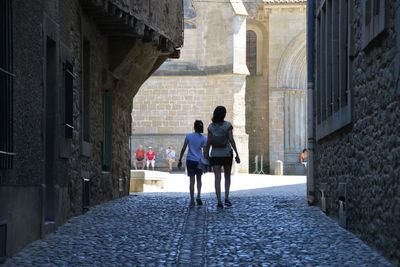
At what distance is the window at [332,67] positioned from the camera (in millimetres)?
12961

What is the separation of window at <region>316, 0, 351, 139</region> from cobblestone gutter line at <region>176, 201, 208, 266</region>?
2.25 meters

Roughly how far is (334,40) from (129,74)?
7729 millimetres

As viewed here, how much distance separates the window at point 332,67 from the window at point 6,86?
4317 mm

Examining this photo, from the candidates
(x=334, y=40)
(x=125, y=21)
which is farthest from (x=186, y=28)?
(x=334, y=40)

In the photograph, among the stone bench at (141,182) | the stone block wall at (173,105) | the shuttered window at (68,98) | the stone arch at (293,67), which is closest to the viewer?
the shuttered window at (68,98)

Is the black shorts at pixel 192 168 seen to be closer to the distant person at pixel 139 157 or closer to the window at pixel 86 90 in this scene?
the window at pixel 86 90

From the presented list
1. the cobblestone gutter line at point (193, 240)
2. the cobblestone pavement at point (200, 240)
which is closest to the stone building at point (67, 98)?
the cobblestone pavement at point (200, 240)

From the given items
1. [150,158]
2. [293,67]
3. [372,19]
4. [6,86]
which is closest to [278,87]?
[293,67]

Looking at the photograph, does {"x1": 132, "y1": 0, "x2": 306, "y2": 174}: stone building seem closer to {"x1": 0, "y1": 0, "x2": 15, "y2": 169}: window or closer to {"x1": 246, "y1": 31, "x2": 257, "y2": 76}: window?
{"x1": 246, "y1": 31, "x2": 257, "y2": 76}: window

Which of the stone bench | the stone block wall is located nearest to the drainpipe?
the stone bench

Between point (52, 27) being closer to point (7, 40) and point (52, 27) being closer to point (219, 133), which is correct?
point (7, 40)

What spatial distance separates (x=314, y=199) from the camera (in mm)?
17250

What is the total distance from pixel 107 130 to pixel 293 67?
1356 inches

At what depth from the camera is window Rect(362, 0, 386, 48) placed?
9352 millimetres
